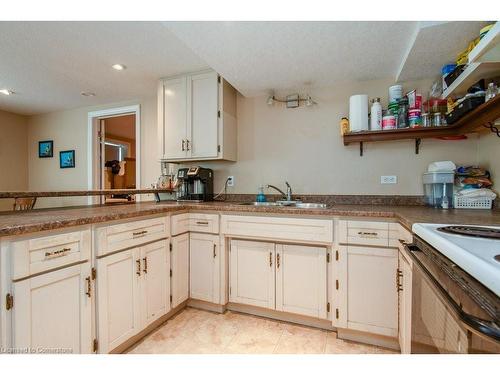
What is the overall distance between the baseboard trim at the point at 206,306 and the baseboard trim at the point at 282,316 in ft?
0.23

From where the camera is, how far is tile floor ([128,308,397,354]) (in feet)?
4.99

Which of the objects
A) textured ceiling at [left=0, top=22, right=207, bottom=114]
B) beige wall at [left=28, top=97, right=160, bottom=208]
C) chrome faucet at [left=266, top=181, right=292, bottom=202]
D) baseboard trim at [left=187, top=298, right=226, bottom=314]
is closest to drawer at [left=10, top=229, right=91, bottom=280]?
baseboard trim at [left=187, top=298, right=226, bottom=314]

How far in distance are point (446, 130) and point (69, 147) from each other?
4.45 meters

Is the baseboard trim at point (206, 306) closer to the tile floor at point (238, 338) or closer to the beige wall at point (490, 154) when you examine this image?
the tile floor at point (238, 338)

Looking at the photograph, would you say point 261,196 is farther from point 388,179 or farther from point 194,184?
point 388,179

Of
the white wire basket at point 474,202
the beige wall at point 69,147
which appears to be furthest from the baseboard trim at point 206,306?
the white wire basket at point 474,202

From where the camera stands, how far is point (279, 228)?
1.75m

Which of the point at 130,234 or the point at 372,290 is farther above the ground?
the point at 130,234

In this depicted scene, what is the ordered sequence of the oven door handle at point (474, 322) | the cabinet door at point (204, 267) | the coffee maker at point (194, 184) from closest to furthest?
the oven door handle at point (474, 322) → the cabinet door at point (204, 267) → the coffee maker at point (194, 184)

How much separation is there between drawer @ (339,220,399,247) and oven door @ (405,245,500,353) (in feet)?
1.48

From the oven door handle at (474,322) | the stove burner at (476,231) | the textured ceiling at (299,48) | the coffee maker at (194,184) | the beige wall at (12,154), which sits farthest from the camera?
the beige wall at (12,154)

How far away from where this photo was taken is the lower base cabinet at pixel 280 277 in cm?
171

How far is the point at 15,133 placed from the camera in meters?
3.65

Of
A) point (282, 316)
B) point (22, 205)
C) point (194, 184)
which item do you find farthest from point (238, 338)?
point (22, 205)
